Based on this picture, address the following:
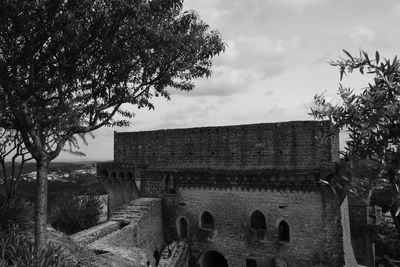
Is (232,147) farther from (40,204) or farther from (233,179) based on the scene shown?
(40,204)

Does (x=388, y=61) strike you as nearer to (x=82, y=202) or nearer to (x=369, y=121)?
(x=369, y=121)

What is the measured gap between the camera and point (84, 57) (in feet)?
32.1

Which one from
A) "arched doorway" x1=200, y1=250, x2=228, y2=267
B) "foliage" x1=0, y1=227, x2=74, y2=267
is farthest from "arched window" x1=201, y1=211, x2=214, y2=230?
"foliage" x1=0, y1=227, x2=74, y2=267

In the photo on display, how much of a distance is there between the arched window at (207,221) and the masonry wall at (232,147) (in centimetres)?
267

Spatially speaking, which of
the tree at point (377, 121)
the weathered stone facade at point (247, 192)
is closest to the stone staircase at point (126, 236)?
the weathered stone facade at point (247, 192)

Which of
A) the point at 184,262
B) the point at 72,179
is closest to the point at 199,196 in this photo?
the point at 184,262

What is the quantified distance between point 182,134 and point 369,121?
54.1ft

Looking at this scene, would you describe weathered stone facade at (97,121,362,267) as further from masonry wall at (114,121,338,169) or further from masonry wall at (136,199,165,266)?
masonry wall at (136,199,165,266)

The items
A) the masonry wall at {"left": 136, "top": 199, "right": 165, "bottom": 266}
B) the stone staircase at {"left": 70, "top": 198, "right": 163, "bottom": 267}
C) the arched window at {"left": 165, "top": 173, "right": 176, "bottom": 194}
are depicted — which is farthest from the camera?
the arched window at {"left": 165, "top": 173, "right": 176, "bottom": 194}

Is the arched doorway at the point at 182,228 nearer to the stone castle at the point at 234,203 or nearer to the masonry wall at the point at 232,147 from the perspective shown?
the stone castle at the point at 234,203

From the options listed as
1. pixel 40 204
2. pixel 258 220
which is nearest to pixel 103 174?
pixel 258 220

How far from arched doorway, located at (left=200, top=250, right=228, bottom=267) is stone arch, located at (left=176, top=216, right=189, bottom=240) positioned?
61.2 inches

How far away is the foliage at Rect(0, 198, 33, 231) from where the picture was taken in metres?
14.3

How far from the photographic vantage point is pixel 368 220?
25.0 metres
